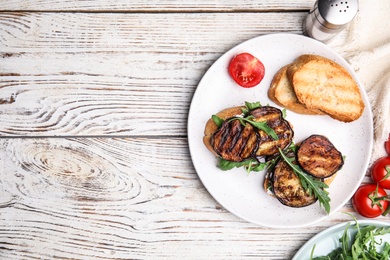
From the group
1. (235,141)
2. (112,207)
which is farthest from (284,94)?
(112,207)

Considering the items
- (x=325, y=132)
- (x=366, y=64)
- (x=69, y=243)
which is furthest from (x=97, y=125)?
(x=366, y=64)

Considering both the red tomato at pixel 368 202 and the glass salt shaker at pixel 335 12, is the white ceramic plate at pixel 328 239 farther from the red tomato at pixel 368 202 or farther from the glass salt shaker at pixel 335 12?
the glass salt shaker at pixel 335 12

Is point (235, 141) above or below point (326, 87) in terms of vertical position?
Result: below

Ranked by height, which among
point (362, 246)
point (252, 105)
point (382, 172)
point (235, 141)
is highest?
point (252, 105)

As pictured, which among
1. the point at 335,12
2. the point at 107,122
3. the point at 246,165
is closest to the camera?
the point at 335,12

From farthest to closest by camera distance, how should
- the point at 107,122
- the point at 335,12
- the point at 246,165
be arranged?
1. the point at 107,122
2. the point at 246,165
3. the point at 335,12

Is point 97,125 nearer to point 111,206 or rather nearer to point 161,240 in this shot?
point 111,206

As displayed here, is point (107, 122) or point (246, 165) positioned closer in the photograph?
point (246, 165)

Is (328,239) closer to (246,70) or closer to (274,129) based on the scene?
(274,129)
